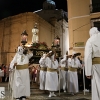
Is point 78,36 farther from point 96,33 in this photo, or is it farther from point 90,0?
point 96,33

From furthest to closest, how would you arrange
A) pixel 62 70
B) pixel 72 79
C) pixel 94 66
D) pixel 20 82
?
pixel 62 70
pixel 72 79
pixel 20 82
pixel 94 66

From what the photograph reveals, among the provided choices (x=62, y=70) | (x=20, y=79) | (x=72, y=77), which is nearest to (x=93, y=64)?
(x=20, y=79)

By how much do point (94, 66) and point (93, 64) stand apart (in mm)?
54

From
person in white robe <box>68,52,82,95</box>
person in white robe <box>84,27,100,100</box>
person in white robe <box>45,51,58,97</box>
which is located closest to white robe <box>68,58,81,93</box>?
person in white robe <box>68,52,82,95</box>

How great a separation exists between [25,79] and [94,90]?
2.66 metres

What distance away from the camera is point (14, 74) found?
240 inches

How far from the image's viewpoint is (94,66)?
4109 mm

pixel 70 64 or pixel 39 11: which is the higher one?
pixel 39 11

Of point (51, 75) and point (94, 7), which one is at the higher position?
point (94, 7)

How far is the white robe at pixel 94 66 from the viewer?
13.1 feet

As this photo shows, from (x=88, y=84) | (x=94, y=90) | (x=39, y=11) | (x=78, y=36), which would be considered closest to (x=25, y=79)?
(x=94, y=90)

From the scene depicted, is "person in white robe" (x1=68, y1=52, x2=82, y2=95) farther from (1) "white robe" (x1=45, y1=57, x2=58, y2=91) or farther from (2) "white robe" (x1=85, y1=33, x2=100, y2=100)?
(2) "white robe" (x1=85, y1=33, x2=100, y2=100)

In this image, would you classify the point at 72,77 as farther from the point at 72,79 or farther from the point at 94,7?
the point at 94,7

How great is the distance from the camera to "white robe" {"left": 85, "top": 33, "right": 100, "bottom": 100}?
4006 mm
